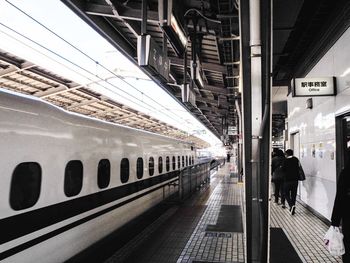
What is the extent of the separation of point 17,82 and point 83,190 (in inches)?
383

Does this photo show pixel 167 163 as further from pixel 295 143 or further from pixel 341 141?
pixel 341 141

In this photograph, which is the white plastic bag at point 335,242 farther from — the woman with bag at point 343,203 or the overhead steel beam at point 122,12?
the overhead steel beam at point 122,12

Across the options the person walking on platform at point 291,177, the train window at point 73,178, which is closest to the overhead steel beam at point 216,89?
the person walking on platform at point 291,177

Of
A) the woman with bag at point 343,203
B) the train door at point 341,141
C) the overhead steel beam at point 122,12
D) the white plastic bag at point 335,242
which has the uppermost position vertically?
the overhead steel beam at point 122,12

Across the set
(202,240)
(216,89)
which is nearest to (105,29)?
(202,240)

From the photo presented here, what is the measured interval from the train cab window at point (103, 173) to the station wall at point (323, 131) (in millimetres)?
4134

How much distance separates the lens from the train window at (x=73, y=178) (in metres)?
4.52

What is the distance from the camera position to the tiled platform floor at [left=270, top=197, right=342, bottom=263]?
5363 millimetres

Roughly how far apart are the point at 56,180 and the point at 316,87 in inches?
197

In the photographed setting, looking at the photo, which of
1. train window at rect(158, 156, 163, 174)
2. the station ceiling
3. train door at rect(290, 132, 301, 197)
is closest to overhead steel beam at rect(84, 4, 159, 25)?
the station ceiling

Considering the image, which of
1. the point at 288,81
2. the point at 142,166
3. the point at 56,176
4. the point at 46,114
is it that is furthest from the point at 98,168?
the point at 288,81

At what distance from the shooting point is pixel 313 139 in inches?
330

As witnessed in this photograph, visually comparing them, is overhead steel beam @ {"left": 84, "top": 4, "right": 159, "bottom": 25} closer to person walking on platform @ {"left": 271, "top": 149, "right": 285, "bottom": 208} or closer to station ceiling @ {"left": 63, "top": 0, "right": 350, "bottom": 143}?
station ceiling @ {"left": 63, "top": 0, "right": 350, "bottom": 143}

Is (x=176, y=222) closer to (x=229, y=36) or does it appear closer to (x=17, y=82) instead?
(x=229, y=36)
